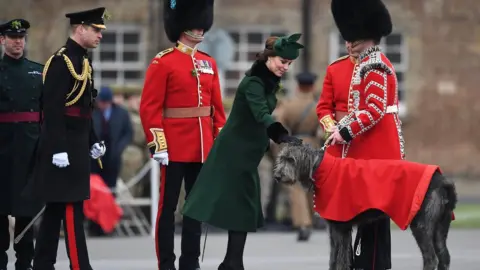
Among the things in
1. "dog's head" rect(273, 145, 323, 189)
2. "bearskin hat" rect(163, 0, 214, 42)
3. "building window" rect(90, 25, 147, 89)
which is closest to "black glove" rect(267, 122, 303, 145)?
"dog's head" rect(273, 145, 323, 189)

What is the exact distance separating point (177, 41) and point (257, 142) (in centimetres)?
136

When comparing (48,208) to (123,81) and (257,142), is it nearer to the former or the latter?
(257,142)

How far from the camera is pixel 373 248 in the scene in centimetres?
1044

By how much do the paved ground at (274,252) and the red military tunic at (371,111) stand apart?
7.60 ft

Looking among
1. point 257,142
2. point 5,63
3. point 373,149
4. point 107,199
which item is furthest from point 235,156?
point 107,199

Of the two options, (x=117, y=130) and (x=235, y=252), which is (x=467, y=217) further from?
(x=235, y=252)

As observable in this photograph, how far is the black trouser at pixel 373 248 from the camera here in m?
10.4

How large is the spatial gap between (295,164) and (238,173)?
2.42 ft

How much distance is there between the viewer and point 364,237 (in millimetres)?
10508

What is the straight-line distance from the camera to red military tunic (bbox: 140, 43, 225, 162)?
36.4 feet

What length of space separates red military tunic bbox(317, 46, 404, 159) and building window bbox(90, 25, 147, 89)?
19347 mm

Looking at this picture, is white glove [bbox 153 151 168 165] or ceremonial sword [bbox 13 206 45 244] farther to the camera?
ceremonial sword [bbox 13 206 45 244]

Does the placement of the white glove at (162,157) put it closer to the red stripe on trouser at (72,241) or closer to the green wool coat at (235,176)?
the green wool coat at (235,176)

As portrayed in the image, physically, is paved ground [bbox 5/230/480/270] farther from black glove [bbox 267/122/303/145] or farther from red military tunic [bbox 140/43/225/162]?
black glove [bbox 267/122/303/145]
